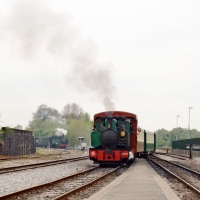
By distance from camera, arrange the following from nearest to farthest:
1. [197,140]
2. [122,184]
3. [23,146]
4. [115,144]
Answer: [122,184] → [115,144] → [23,146] → [197,140]

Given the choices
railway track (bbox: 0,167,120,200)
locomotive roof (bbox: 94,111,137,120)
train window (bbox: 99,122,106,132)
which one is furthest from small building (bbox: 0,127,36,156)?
railway track (bbox: 0,167,120,200)

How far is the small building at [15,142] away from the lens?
3731cm

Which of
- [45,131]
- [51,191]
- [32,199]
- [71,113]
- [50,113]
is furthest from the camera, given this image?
[50,113]

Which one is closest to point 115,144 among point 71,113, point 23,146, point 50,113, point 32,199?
point 32,199

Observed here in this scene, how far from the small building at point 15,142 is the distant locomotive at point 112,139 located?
15157mm

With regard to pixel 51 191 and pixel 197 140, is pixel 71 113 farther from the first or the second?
pixel 51 191

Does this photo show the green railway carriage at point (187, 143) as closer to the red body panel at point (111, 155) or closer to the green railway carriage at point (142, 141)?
the green railway carriage at point (142, 141)

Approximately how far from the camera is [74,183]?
14.7 meters

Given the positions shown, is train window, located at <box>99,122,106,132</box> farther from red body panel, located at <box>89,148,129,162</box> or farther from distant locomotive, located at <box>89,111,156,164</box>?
red body panel, located at <box>89,148,129,162</box>

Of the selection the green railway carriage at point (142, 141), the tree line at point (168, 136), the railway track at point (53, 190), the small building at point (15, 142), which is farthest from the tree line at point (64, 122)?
the railway track at point (53, 190)

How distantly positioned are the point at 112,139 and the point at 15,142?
1945 centimetres

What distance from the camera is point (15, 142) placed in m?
40.2

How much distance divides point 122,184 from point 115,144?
8845mm

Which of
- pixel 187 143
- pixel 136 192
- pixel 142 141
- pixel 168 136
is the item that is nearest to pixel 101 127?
pixel 142 141
